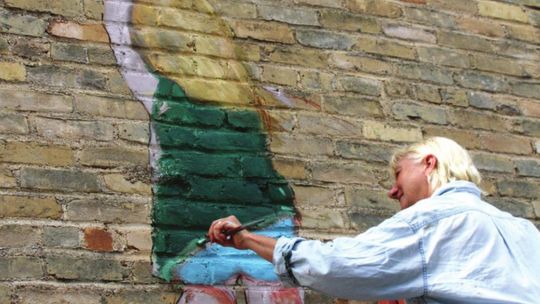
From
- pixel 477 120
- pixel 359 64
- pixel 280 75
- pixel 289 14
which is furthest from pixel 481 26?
pixel 280 75

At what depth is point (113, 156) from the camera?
3066 millimetres

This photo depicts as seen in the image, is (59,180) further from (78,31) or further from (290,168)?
(290,168)

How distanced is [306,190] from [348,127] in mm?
351

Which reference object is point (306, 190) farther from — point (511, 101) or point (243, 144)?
point (511, 101)

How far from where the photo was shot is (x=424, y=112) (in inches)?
144

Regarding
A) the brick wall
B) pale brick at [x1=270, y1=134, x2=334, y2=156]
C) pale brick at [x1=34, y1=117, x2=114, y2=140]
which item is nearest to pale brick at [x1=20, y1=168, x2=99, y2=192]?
the brick wall

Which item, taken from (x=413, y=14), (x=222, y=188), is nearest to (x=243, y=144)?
(x=222, y=188)

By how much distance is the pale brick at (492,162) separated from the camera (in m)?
3.65

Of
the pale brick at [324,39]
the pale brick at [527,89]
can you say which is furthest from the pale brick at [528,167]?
the pale brick at [324,39]

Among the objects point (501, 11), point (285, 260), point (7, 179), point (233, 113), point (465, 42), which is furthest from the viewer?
point (501, 11)

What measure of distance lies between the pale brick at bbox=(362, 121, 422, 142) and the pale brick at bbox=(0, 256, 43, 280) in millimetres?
1369

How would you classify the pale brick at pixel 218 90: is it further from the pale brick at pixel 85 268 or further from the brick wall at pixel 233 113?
the pale brick at pixel 85 268

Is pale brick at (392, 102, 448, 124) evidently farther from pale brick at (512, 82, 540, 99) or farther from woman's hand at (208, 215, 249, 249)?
woman's hand at (208, 215, 249, 249)

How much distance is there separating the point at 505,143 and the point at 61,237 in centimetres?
191
